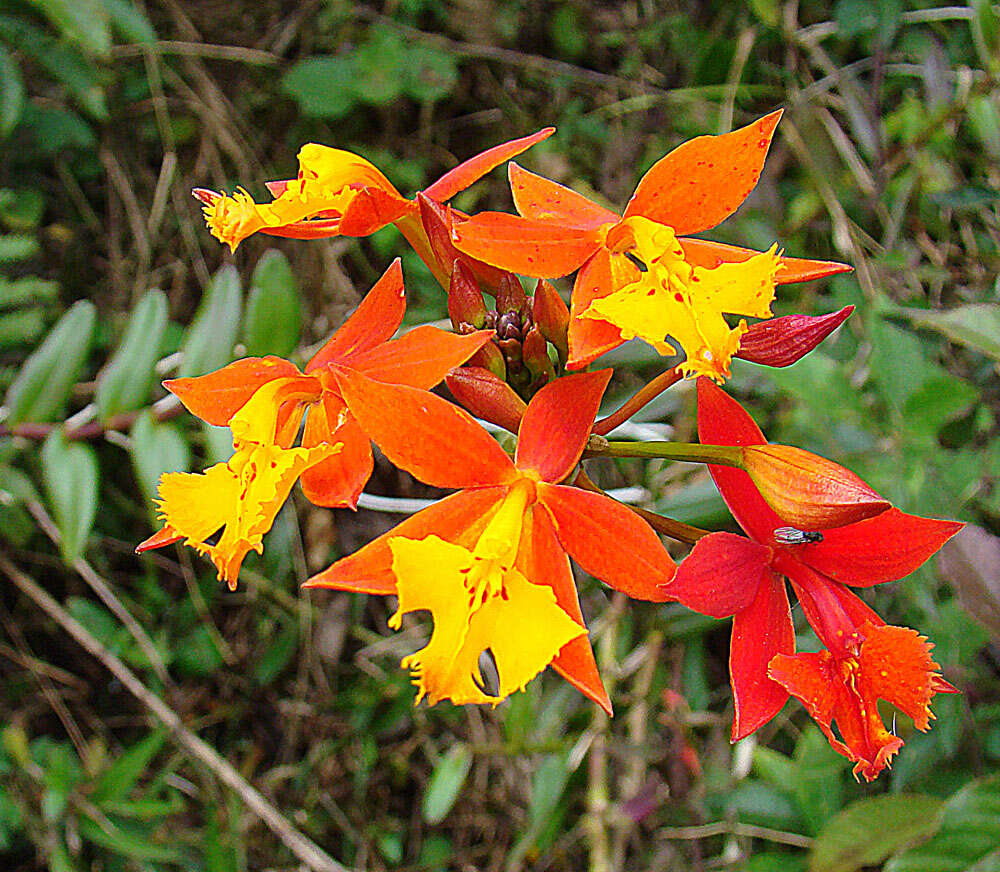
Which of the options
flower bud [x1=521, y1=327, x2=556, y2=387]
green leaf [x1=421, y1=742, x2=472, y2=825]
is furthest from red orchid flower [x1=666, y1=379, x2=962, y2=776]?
green leaf [x1=421, y1=742, x2=472, y2=825]

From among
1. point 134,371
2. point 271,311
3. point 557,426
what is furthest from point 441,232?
point 134,371

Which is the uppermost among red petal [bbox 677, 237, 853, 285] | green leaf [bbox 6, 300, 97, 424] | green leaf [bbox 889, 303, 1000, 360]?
red petal [bbox 677, 237, 853, 285]

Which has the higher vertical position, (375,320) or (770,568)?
(375,320)

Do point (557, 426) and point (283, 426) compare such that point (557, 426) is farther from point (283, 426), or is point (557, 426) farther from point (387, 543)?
point (283, 426)

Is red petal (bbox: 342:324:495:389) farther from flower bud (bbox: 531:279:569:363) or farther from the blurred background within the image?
the blurred background

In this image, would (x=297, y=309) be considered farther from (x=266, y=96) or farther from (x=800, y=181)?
(x=800, y=181)

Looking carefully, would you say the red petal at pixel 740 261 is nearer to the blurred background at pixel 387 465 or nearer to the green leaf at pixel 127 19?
the blurred background at pixel 387 465
